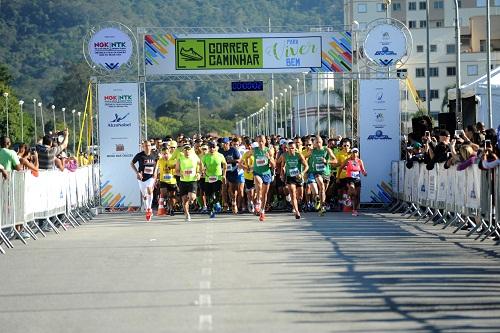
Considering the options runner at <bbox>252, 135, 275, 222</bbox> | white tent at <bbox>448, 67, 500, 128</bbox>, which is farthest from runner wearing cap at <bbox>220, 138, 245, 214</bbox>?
white tent at <bbox>448, 67, 500, 128</bbox>

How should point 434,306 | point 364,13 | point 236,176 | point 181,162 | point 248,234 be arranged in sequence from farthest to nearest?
point 364,13 → point 236,176 → point 181,162 → point 248,234 → point 434,306

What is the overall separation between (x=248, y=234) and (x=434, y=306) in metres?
11.9

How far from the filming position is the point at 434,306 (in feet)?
40.9

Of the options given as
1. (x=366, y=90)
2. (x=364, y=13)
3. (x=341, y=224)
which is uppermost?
(x=364, y=13)

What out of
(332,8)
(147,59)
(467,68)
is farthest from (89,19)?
(147,59)

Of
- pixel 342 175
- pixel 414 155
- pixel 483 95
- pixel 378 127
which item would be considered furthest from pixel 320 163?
pixel 483 95

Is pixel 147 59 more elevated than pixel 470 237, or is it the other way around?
pixel 147 59

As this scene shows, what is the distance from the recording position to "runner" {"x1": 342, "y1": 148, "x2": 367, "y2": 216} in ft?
105

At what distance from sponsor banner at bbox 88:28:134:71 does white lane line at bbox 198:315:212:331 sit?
22943mm

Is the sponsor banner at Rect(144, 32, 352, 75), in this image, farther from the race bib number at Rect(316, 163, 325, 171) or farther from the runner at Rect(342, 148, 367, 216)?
the race bib number at Rect(316, 163, 325, 171)

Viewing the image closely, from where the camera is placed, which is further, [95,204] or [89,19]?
[89,19]

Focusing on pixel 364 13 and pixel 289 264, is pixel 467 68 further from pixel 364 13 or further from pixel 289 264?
pixel 289 264

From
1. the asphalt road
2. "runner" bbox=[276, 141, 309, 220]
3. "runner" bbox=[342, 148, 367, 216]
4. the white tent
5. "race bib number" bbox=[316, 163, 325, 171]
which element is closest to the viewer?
the asphalt road

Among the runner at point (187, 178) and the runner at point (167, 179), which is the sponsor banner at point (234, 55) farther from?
the runner at point (187, 178)
